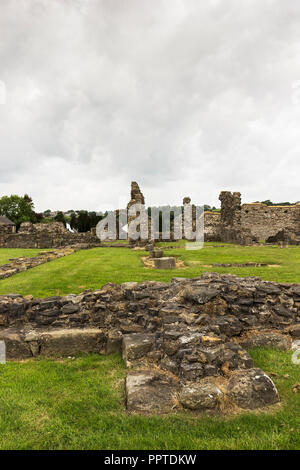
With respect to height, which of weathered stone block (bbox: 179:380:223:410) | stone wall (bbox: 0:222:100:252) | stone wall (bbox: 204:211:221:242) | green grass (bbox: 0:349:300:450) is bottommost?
green grass (bbox: 0:349:300:450)

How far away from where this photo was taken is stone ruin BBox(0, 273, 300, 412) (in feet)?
11.6

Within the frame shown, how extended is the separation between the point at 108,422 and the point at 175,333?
1.71 m

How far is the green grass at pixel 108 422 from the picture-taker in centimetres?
282

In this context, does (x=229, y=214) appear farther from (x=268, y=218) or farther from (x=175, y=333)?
(x=175, y=333)

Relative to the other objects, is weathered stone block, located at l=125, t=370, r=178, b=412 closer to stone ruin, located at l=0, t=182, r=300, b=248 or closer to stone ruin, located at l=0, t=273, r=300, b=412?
stone ruin, located at l=0, t=273, r=300, b=412

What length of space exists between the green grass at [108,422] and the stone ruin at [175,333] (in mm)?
228

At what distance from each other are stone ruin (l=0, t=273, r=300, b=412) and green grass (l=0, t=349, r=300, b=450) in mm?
228

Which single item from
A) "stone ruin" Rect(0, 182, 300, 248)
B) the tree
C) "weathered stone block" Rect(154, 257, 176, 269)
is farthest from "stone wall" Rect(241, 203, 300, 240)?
the tree

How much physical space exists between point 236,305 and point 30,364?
4110 millimetres

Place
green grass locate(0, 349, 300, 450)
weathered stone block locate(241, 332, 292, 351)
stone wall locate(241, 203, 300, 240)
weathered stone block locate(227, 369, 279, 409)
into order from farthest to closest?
stone wall locate(241, 203, 300, 240)
weathered stone block locate(241, 332, 292, 351)
weathered stone block locate(227, 369, 279, 409)
green grass locate(0, 349, 300, 450)

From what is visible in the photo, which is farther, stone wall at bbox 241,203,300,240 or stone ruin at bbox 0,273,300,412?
stone wall at bbox 241,203,300,240

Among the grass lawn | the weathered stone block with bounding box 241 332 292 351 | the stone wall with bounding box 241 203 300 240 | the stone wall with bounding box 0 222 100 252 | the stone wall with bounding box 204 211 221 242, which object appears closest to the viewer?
the weathered stone block with bounding box 241 332 292 351

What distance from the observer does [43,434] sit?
3.03 m

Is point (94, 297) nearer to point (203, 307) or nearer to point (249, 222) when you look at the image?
point (203, 307)
